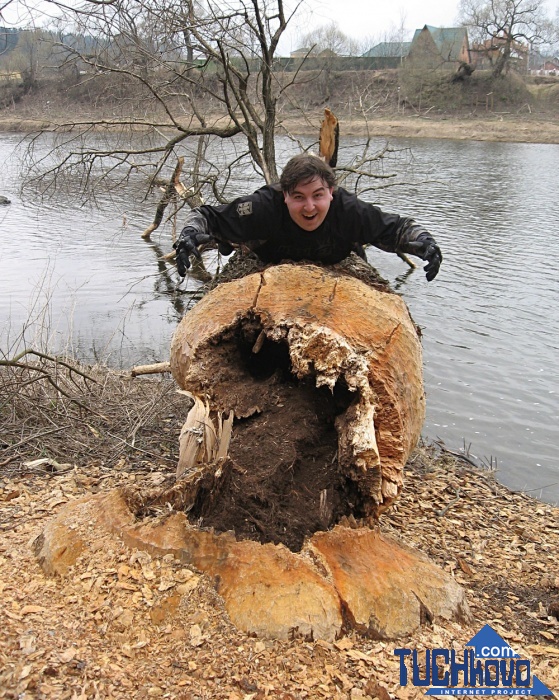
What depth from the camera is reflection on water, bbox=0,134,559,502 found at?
618 cm

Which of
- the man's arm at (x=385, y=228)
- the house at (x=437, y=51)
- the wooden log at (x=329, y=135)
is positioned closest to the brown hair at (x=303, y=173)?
the man's arm at (x=385, y=228)

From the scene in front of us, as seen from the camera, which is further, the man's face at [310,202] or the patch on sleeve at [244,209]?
the patch on sleeve at [244,209]

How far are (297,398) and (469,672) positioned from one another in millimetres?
1349

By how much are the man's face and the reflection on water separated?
9.58 ft

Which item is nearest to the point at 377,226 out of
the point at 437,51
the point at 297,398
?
the point at 297,398

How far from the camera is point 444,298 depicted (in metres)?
9.48

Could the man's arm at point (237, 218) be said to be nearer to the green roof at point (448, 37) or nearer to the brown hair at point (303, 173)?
the brown hair at point (303, 173)

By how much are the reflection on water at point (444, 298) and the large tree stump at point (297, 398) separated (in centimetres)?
280

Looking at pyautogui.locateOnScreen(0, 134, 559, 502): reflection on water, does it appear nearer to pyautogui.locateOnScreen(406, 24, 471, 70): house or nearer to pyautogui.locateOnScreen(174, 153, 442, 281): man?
pyautogui.locateOnScreen(174, 153, 442, 281): man

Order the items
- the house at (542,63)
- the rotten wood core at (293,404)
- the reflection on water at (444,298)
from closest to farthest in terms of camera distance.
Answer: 1. the rotten wood core at (293,404)
2. the reflection on water at (444,298)
3. the house at (542,63)

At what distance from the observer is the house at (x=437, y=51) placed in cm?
4159

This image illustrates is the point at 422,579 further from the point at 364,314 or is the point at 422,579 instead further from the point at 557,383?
the point at 557,383

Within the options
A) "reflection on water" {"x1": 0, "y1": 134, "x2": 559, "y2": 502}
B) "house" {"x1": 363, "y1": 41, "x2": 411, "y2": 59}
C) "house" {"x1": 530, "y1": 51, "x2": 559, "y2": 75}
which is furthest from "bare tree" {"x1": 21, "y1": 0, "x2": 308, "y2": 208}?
"house" {"x1": 530, "y1": 51, "x2": 559, "y2": 75}

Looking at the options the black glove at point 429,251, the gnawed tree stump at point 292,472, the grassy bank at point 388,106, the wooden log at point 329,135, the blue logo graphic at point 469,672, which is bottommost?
the blue logo graphic at point 469,672
